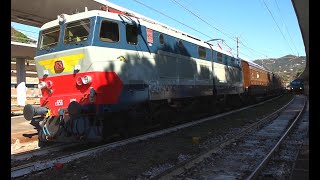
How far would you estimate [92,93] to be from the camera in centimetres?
893

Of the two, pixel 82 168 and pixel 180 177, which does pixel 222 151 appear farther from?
pixel 82 168

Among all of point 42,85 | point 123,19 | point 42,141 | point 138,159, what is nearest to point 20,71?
point 42,85

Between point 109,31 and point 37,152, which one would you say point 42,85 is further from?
point 109,31

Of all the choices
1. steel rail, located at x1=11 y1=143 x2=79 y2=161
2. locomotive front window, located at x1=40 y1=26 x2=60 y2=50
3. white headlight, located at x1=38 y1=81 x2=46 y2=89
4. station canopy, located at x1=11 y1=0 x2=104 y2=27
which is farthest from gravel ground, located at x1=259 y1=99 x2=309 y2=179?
station canopy, located at x1=11 y1=0 x2=104 y2=27

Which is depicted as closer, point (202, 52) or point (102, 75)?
point (102, 75)

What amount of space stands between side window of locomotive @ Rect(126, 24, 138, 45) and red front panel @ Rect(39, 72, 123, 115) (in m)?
1.34

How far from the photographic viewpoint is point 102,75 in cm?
909

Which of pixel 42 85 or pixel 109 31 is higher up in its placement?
pixel 109 31

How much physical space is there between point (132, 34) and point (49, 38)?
254 cm

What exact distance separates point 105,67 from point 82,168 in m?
3.21

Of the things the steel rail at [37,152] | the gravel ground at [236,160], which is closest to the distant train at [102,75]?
the steel rail at [37,152]

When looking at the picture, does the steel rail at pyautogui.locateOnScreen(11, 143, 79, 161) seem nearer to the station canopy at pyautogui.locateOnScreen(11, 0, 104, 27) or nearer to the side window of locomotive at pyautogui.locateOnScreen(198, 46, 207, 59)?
the side window of locomotive at pyautogui.locateOnScreen(198, 46, 207, 59)

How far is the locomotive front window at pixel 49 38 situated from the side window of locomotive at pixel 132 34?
2.06 metres

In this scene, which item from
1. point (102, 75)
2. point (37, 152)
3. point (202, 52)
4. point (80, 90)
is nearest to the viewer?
point (37, 152)
